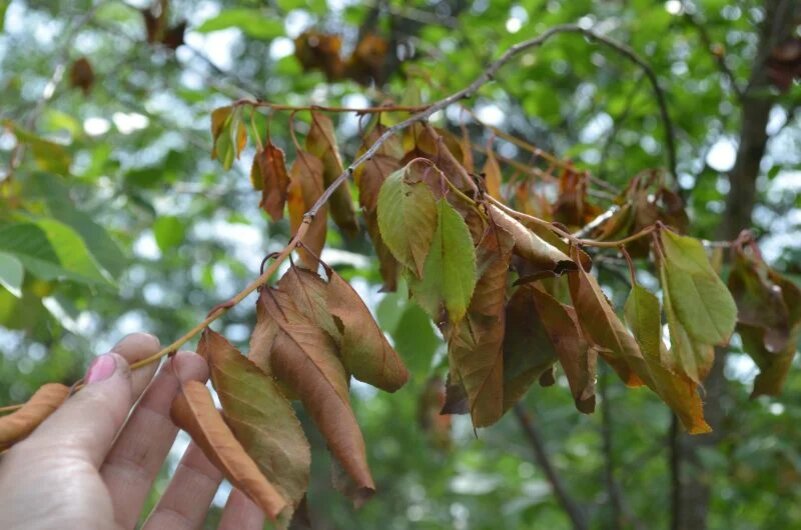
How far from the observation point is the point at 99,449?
29.3 inches

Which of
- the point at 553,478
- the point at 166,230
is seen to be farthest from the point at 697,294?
the point at 166,230

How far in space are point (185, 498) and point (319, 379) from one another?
1.27ft

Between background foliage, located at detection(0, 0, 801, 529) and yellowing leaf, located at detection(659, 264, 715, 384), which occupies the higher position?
yellowing leaf, located at detection(659, 264, 715, 384)

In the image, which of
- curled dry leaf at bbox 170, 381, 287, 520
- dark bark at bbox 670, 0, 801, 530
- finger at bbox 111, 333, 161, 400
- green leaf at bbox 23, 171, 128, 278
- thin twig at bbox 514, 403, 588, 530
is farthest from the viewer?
thin twig at bbox 514, 403, 588, 530

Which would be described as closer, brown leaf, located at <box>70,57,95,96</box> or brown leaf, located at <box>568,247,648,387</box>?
brown leaf, located at <box>568,247,648,387</box>

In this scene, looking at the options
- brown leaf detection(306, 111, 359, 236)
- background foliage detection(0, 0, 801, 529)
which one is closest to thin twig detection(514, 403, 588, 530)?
background foliage detection(0, 0, 801, 529)

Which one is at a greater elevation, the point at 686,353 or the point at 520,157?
the point at 686,353

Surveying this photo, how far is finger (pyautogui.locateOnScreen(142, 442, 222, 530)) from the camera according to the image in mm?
967

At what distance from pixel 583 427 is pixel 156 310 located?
3775 millimetres

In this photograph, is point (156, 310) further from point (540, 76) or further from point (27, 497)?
point (27, 497)

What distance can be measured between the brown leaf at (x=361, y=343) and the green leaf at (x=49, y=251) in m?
0.62

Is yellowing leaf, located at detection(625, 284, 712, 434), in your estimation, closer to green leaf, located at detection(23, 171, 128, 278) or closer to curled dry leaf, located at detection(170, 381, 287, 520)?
curled dry leaf, located at detection(170, 381, 287, 520)

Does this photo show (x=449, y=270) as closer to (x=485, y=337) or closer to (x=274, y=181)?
(x=485, y=337)

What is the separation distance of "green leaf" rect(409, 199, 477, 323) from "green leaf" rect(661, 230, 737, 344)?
173 mm
